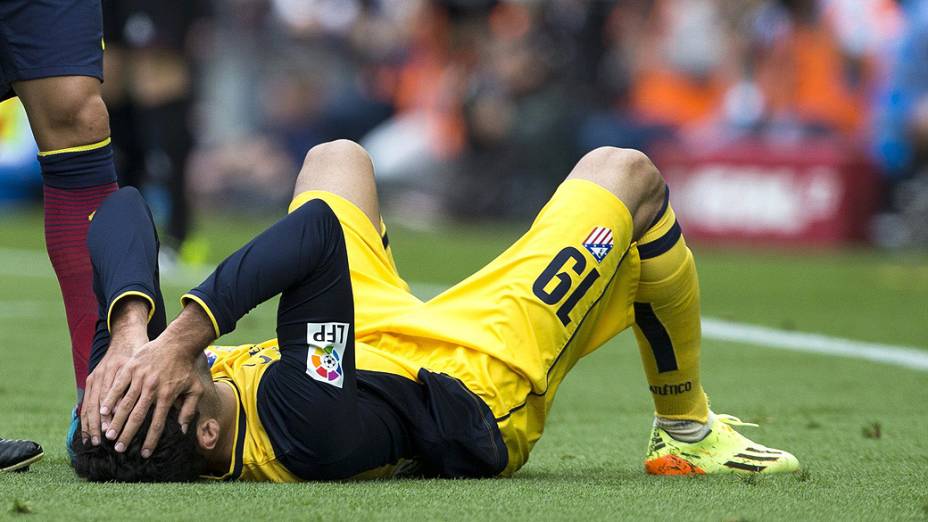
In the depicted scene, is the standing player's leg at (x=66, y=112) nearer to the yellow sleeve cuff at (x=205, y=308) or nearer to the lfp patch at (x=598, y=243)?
the yellow sleeve cuff at (x=205, y=308)

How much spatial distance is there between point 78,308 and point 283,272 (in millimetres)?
1052

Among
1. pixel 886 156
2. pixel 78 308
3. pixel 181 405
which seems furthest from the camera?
pixel 886 156

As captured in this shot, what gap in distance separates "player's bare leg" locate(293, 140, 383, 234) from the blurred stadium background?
0.78 m

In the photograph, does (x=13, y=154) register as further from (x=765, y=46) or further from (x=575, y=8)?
(x=765, y=46)

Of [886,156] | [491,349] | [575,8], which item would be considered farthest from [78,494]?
[575,8]

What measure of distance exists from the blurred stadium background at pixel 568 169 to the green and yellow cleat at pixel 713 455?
0.36ft

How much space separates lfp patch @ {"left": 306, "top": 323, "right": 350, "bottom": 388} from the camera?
329cm

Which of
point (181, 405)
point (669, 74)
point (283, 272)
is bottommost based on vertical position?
point (181, 405)

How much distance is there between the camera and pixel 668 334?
3.91 meters

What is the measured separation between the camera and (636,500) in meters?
3.27

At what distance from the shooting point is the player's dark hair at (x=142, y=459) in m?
3.21

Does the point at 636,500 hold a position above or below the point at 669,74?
below

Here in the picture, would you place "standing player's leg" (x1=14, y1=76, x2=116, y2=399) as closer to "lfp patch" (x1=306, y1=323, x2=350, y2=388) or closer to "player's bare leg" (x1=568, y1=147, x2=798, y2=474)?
"lfp patch" (x1=306, y1=323, x2=350, y2=388)

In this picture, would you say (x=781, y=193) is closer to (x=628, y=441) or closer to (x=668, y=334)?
(x=628, y=441)
